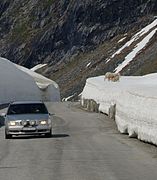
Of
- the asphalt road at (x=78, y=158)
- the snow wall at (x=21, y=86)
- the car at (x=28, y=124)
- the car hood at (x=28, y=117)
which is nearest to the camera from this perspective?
the asphalt road at (x=78, y=158)

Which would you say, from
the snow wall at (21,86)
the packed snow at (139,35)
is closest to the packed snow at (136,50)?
the packed snow at (139,35)

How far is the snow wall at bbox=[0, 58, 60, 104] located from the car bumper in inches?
2251

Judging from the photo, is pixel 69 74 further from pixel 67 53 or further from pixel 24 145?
pixel 24 145

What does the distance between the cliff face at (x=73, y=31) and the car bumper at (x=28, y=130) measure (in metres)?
92.4

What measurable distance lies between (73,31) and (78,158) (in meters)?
129

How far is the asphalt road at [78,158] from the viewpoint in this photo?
13.8 meters

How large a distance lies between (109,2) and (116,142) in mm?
120341

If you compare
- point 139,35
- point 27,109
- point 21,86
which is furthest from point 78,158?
point 139,35

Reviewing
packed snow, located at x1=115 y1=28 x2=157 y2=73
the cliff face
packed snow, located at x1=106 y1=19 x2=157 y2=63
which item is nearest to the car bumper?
packed snow, located at x1=115 y1=28 x2=157 y2=73

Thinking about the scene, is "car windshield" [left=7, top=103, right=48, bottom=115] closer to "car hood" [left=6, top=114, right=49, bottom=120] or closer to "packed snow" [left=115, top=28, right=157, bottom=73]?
"car hood" [left=6, top=114, right=49, bottom=120]

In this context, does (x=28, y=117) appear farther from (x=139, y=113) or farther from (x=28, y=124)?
(x=139, y=113)

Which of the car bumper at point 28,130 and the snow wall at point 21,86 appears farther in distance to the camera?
the snow wall at point 21,86

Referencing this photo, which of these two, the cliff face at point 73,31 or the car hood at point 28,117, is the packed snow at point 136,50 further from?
the car hood at point 28,117

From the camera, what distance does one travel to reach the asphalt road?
13.8 metres
